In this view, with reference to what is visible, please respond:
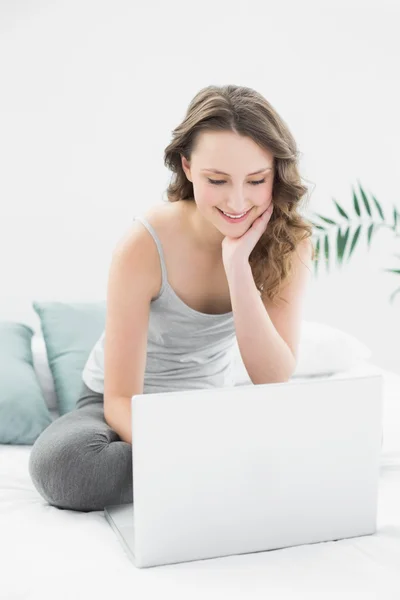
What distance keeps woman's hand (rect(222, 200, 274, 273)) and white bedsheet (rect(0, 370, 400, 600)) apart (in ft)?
1.86

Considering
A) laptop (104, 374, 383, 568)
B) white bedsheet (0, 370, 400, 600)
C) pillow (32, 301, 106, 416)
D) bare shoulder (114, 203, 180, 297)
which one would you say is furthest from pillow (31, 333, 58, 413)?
laptop (104, 374, 383, 568)

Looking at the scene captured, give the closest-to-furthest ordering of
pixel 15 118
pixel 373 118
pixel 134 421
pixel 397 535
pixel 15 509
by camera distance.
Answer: pixel 134 421, pixel 397 535, pixel 15 509, pixel 15 118, pixel 373 118

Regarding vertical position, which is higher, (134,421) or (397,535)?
(134,421)

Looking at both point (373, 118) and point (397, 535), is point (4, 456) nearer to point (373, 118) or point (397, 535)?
point (397, 535)

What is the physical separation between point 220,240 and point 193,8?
142 cm

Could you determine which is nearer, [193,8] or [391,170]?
[193,8]

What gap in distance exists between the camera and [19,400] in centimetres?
199

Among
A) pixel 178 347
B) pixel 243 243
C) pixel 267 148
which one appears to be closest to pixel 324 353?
pixel 178 347

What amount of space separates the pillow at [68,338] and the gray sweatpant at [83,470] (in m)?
0.60

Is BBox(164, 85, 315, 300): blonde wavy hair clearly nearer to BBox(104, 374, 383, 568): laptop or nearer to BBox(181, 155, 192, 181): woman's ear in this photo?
BBox(181, 155, 192, 181): woman's ear

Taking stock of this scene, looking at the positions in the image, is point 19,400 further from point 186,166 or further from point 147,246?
point 186,166

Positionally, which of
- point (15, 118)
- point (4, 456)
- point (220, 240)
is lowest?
point (4, 456)

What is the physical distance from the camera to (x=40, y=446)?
1523 millimetres

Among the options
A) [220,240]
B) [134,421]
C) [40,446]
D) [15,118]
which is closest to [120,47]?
[15,118]
